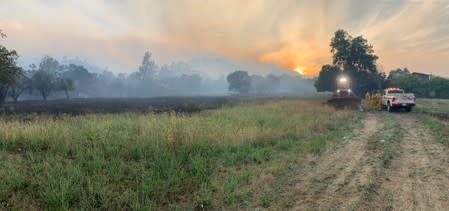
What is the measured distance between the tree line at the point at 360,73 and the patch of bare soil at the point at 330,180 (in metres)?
56.0

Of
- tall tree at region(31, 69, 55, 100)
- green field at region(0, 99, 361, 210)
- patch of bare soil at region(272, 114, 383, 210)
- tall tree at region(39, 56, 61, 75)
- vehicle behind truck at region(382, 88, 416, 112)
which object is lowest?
patch of bare soil at region(272, 114, 383, 210)

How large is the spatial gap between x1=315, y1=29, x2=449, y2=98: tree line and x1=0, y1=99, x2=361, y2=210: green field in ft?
187

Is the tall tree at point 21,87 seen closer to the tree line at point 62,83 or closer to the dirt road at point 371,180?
the tree line at point 62,83

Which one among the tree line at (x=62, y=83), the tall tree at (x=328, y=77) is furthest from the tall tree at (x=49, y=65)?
the tall tree at (x=328, y=77)

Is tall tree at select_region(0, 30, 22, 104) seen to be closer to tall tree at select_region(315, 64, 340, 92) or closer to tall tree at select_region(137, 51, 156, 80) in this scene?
tall tree at select_region(315, 64, 340, 92)

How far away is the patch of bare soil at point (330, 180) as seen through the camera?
464 cm

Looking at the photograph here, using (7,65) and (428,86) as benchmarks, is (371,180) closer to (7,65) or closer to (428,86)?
(7,65)

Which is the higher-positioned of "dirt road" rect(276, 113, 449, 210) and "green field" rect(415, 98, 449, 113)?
"green field" rect(415, 98, 449, 113)

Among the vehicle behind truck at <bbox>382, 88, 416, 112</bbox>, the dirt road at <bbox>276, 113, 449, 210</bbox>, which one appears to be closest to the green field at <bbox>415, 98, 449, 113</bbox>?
the vehicle behind truck at <bbox>382, 88, 416, 112</bbox>

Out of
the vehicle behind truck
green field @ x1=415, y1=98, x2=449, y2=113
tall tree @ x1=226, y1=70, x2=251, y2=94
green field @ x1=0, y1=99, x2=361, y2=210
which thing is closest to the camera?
green field @ x1=0, y1=99, x2=361, y2=210

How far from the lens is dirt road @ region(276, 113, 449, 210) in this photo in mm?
4562

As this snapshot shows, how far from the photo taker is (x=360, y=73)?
199 feet

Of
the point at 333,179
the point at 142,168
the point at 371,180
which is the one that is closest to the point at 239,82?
the point at 333,179

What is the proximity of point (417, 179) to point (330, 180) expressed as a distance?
6.81ft
